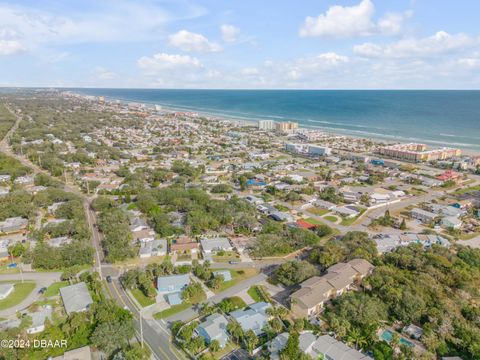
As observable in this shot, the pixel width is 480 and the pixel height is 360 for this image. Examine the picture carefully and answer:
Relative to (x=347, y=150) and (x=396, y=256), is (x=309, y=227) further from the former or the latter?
(x=347, y=150)

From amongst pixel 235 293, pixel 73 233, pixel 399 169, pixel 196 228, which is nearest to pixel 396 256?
pixel 235 293

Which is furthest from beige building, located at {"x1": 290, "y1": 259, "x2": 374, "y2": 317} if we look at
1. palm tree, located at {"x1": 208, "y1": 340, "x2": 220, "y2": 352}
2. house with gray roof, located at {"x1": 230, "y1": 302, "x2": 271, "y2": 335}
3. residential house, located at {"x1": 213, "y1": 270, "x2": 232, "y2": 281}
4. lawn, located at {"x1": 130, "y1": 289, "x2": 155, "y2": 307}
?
lawn, located at {"x1": 130, "y1": 289, "x2": 155, "y2": 307}

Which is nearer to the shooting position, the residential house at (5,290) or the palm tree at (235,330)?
the palm tree at (235,330)

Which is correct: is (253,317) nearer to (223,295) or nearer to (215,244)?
(223,295)

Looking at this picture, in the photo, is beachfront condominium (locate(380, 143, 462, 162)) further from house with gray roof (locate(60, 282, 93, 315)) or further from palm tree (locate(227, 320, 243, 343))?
house with gray roof (locate(60, 282, 93, 315))

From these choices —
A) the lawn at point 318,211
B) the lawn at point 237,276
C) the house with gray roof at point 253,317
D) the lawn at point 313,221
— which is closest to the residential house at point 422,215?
the lawn at point 318,211

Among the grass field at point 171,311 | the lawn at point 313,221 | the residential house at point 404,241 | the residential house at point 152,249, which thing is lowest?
the grass field at point 171,311

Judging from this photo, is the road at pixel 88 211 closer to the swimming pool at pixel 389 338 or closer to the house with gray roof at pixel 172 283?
the house with gray roof at pixel 172 283
